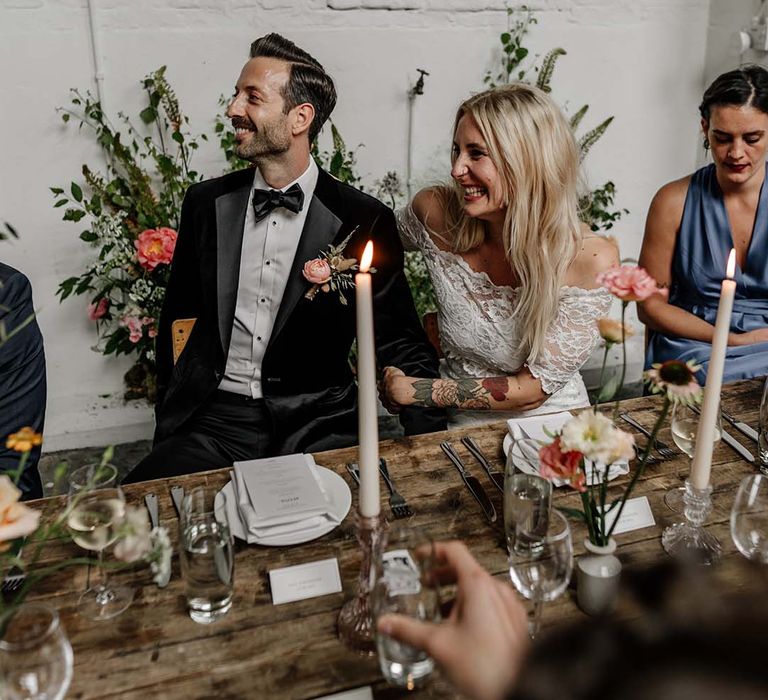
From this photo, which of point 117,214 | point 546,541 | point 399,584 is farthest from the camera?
point 117,214

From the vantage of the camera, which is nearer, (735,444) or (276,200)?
(735,444)

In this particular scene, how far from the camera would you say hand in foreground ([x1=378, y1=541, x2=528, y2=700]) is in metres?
0.77

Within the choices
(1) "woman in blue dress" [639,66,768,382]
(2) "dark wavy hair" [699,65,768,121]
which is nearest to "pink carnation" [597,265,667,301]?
(1) "woman in blue dress" [639,66,768,382]

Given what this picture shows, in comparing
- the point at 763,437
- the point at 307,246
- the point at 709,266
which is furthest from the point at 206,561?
the point at 709,266

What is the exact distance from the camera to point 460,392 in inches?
81.5

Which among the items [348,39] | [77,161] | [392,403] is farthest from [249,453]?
[348,39]

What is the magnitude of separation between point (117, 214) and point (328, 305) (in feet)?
3.92

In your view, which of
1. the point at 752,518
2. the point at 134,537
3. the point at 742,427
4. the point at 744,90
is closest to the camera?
the point at 134,537

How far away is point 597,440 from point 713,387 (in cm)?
21

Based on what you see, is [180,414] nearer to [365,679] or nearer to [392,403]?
[392,403]

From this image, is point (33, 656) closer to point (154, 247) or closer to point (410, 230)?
point (410, 230)

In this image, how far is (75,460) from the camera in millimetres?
3262

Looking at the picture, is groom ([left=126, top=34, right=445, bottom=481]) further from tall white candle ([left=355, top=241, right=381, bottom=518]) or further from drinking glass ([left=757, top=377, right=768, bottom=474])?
tall white candle ([left=355, top=241, right=381, bottom=518])

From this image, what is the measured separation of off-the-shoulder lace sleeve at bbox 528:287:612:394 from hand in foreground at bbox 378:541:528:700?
1230mm
